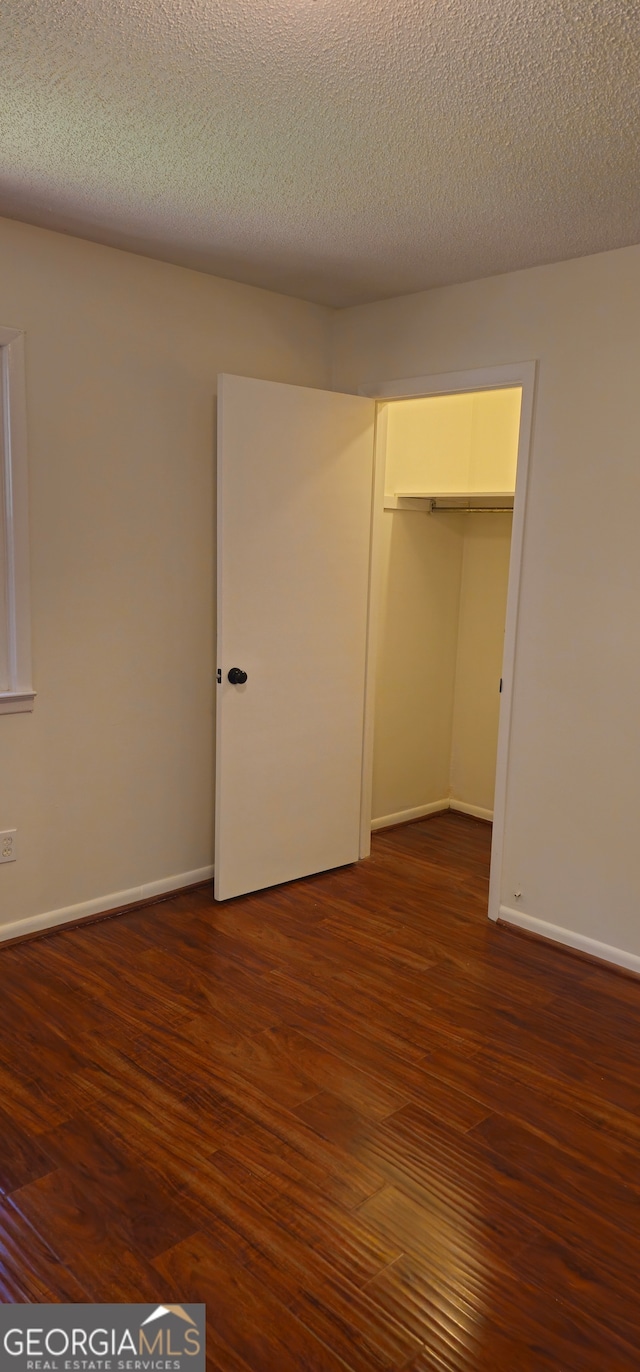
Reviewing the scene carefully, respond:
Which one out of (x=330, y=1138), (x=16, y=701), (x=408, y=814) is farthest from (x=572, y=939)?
(x=16, y=701)

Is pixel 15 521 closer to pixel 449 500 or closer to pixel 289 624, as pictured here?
pixel 289 624

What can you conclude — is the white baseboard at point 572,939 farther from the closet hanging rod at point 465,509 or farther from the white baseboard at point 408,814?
the closet hanging rod at point 465,509

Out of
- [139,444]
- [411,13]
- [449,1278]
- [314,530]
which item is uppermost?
[411,13]

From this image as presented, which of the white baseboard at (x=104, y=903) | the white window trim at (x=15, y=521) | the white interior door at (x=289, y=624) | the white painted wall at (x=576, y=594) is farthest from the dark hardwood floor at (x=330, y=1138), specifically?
the white window trim at (x=15, y=521)

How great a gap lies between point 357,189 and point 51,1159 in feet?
8.63

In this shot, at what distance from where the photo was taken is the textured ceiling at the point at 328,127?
1688mm

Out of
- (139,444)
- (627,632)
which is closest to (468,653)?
(627,632)

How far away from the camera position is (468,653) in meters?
4.76

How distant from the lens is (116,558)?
327cm

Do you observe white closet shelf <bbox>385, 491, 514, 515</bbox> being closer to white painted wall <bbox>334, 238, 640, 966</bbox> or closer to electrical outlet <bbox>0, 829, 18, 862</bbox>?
white painted wall <bbox>334, 238, 640, 966</bbox>

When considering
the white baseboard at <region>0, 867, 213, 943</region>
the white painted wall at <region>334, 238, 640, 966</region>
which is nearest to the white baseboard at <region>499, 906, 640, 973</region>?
the white painted wall at <region>334, 238, 640, 966</region>

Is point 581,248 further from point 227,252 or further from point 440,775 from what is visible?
point 440,775

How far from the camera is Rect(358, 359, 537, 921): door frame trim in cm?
324

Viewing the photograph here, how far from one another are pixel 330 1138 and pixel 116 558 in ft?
6.77
